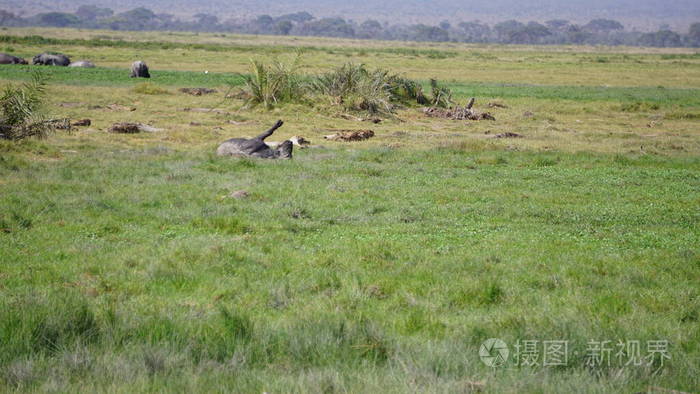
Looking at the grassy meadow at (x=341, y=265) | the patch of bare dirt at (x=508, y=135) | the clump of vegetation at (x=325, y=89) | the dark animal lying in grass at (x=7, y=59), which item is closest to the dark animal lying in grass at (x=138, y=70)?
the dark animal lying in grass at (x=7, y=59)

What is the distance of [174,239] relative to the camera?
818cm

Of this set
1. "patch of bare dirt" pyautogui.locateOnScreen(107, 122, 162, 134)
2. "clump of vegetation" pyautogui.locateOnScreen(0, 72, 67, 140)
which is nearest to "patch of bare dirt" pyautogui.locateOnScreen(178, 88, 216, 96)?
"patch of bare dirt" pyautogui.locateOnScreen(107, 122, 162, 134)

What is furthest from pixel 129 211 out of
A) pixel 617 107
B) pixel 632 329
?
pixel 617 107

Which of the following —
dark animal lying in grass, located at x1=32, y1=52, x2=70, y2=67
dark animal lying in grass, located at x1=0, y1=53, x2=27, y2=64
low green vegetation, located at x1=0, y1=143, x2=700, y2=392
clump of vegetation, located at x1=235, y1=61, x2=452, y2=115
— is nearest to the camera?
low green vegetation, located at x1=0, y1=143, x2=700, y2=392

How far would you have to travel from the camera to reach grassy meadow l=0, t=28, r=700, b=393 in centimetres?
445

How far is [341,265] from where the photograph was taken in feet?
23.7

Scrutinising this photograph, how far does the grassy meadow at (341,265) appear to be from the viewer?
175 inches

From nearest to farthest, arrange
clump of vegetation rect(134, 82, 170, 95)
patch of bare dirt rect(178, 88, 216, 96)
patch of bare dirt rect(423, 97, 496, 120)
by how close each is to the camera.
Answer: patch of bare dirt rect(423, 97, 496, 120) → clump of vegetation rect(134, 82, 170, 95) → patch of bare dirt rect(178, 88, 216, 96)

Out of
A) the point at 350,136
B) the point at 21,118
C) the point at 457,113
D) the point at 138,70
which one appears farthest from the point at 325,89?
the point at 138,70

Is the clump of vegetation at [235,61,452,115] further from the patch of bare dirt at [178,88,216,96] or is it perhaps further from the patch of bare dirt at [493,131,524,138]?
the patch of bare dirt at [493,131,524,138]

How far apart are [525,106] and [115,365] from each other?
2642cm

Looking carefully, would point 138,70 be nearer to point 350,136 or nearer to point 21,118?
point 350,136

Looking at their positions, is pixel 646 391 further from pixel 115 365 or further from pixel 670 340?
pixel 115 365

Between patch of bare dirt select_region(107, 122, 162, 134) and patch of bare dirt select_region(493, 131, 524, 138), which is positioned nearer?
patch of bare dirt select_region(107, 122, 162, 134)
